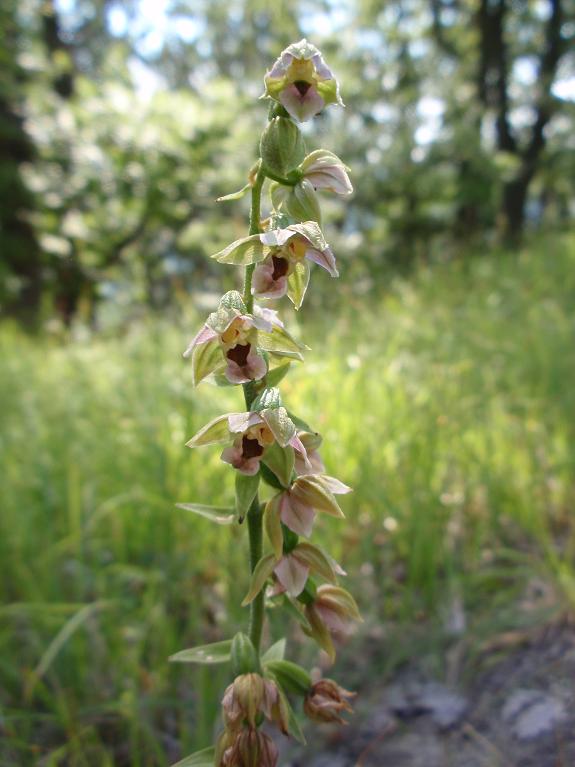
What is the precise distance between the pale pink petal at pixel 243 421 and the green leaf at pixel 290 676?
1.21 feet

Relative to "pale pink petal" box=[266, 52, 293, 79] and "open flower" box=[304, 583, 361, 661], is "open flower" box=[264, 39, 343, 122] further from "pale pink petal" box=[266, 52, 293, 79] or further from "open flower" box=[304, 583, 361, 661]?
"open flower" box=[304, 583, 361, 661]

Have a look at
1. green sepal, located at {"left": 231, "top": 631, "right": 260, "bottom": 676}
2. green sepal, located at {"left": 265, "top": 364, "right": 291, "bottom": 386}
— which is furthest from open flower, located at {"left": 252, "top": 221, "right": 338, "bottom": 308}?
green sepal, located at {"left": 231, "top": 631, "right": 260, "bottom": 676}

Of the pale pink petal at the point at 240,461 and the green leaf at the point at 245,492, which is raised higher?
the pale pink petal at the point at 240,461

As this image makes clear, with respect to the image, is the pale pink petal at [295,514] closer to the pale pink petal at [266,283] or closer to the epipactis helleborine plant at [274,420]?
the epipactis helleborine plant at [274,420]

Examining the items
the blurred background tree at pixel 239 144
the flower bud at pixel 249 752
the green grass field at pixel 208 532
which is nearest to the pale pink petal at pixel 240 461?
the flower bud at pixel 249 752

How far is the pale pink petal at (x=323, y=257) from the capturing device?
863 mm

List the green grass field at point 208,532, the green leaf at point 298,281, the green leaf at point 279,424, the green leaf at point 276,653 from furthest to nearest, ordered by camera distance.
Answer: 1. the green grass field at point 208,532
2. the green leaf at point 276,653
3. the green leaf at point 298,281
4. the green leaf at point 279,424

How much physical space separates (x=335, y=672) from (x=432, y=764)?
0.28 m

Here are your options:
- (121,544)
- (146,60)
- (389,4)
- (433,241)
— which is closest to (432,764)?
(121,544)

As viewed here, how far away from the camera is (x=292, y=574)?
90cm

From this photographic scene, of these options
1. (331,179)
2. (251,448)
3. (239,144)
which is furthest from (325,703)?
(239,144)

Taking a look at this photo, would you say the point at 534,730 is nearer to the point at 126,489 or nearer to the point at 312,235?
the point at 312,235

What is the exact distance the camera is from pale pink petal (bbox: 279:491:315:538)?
88 cm

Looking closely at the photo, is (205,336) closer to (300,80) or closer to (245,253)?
(245,253)
